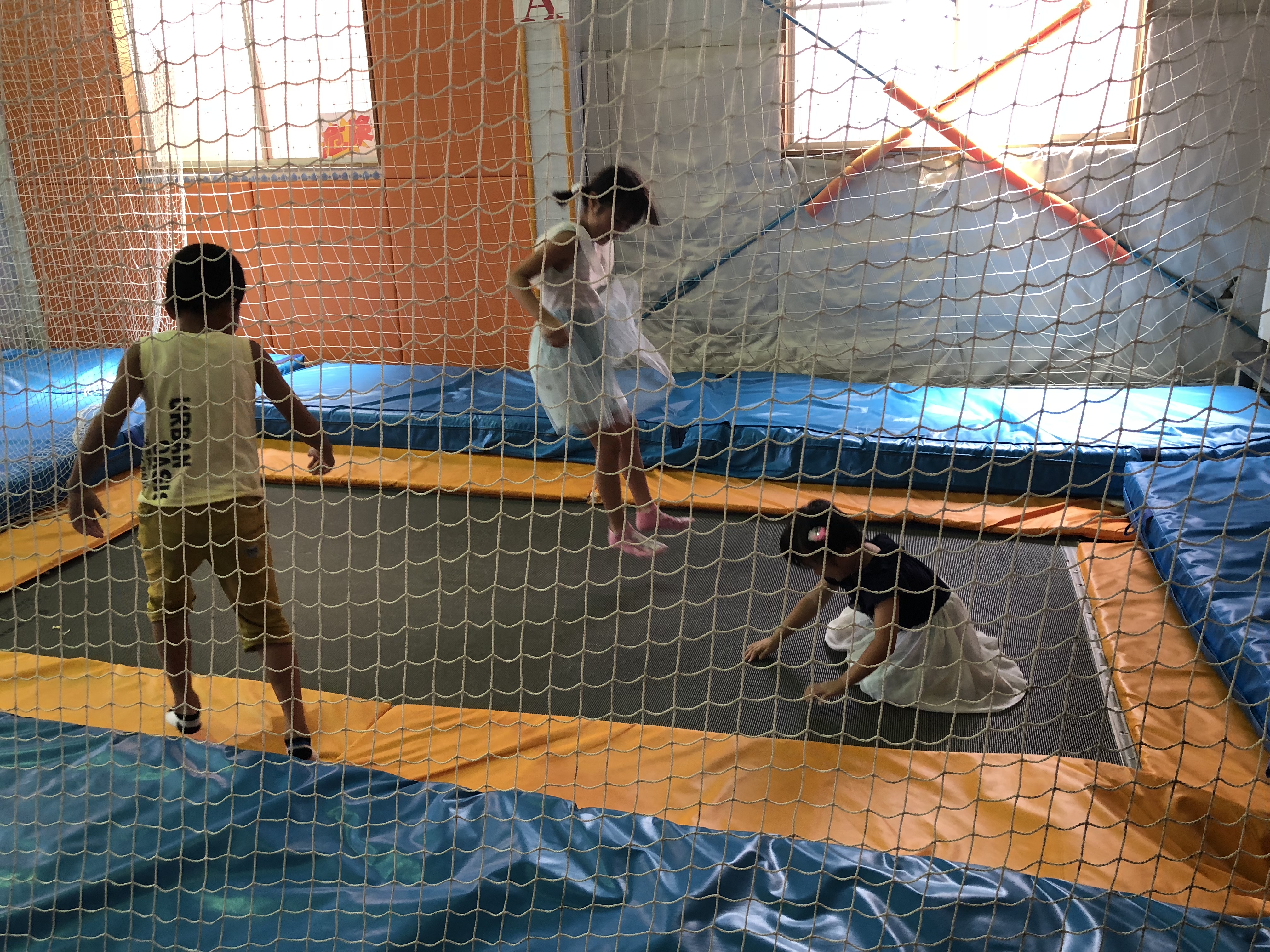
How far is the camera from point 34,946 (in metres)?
1.36

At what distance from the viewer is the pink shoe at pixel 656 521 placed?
9.01ft

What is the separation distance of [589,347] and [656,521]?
1.75ft

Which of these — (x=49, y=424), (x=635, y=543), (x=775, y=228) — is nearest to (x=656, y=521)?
(x=635, y=543)

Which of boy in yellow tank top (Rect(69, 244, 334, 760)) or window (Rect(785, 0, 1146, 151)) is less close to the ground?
window (Rect(785, 0, 1146, 151))

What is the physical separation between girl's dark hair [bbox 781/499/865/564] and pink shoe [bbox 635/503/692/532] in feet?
2.52

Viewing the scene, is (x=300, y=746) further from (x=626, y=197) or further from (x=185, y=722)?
(x=626, y=197)

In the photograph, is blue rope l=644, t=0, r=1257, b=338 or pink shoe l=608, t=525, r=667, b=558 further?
blue rope l=644, t=0, r=1257, b=338

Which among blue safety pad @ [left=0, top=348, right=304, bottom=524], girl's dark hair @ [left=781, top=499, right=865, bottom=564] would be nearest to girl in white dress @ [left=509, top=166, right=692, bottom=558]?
girl's dark hair @ [left=781, top=499, right=865, bottom=564]

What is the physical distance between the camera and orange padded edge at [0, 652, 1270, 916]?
150 centimetres

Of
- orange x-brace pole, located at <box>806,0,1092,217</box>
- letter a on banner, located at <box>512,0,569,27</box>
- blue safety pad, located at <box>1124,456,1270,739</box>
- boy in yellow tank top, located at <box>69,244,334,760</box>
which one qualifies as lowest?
blue safety pad, located at <box>1124,456,1270,739</box>

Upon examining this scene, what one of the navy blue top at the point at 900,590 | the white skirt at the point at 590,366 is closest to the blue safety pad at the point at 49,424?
the white skirt at the point at 590,366

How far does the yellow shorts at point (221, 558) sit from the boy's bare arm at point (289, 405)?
0.47ft

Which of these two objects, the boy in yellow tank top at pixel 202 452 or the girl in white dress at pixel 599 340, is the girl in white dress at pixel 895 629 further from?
the boy in yellow tank top at pixel 202 452

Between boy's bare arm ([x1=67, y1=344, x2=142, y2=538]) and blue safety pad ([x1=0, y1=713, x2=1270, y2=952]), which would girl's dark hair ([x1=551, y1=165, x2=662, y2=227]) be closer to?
boy's bare arm ([x1=67, y1=344, x2=142, y2=538])
